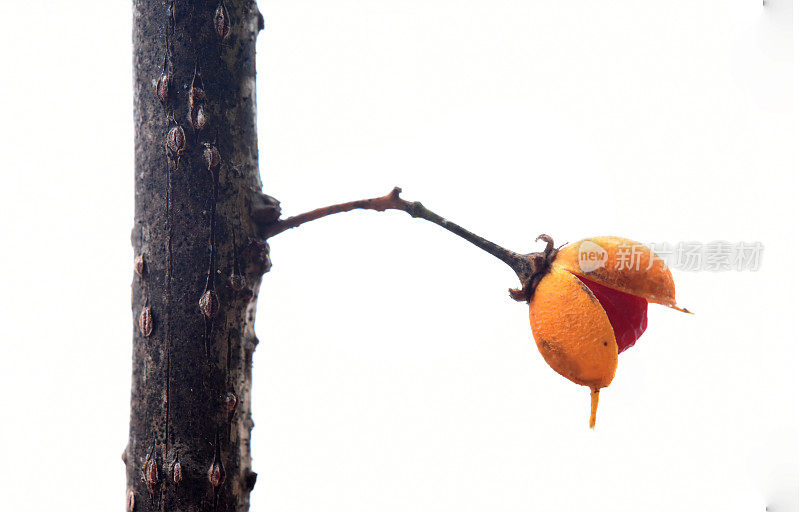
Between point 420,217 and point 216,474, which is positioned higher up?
point 420,217

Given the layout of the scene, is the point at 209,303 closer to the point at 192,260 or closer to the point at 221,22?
the point at 192,260

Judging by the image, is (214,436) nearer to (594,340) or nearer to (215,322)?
(215,322)

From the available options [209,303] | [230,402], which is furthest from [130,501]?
[209,303]

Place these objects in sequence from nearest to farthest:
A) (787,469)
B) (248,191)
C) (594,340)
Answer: (594,340) → (248,191) → (787,469)

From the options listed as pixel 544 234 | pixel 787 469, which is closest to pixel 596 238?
pixel 544 234

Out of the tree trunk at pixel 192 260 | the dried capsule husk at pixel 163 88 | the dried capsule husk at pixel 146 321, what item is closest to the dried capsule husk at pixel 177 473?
the tree trunk at pixel 192 260
